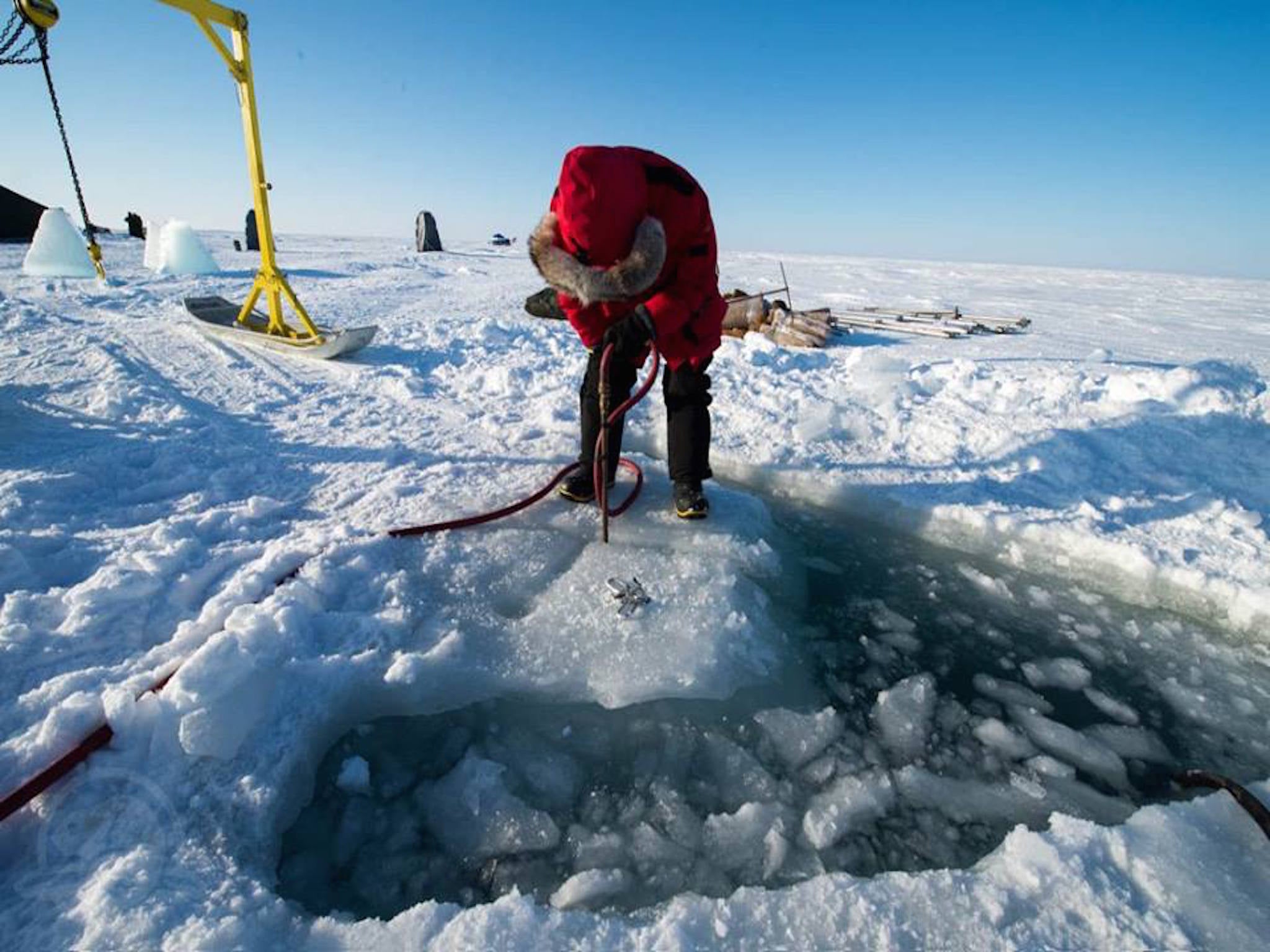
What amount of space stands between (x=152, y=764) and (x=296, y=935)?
56cm

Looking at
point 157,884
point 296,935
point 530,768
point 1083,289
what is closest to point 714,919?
point 530,768

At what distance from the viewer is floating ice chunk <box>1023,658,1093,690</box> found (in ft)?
6.84

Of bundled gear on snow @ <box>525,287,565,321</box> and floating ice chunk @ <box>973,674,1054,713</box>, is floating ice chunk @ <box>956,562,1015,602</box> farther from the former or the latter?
bundled gear on snow @ <box>525,287,565,321</box>

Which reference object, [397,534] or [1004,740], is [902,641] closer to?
[1004,740]

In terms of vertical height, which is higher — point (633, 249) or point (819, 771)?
point (633, 249)

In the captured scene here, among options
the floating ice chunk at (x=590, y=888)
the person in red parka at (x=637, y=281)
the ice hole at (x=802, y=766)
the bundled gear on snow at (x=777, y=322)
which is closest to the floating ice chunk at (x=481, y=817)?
the ice hole at (x=802, y=766)

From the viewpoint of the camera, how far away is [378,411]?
4.05m

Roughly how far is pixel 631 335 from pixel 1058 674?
2007 mm

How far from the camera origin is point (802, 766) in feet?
5.68

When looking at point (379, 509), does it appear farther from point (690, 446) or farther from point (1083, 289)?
point (1083, 289)

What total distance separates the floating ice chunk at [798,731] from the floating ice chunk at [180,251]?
14561 mm

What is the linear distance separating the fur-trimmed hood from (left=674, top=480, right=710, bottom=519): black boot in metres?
0.91

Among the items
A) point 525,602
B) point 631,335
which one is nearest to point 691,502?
point 631,335

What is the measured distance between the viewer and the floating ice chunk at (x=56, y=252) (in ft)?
34.3
